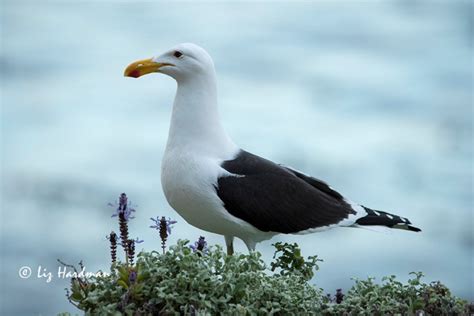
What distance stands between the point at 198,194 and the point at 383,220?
7.02 feet

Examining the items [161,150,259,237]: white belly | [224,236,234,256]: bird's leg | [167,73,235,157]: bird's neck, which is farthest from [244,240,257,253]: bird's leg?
[167,73,235,157]: bird's neck

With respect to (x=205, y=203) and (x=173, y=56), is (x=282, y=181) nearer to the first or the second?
(x=205, y=203)

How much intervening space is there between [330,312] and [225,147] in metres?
2.27

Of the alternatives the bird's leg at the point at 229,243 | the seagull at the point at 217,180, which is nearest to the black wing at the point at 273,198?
the seagull at the point at 217,180

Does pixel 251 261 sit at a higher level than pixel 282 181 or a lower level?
lower

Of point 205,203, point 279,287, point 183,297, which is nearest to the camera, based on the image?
point 183,297

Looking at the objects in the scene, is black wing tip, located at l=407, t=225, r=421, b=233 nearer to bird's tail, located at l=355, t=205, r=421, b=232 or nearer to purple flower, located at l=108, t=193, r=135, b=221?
bird's tail, located at l=355, t=205, r=421, b=232

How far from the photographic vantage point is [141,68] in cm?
759

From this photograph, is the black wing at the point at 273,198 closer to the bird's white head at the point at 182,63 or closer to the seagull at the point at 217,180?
the seagull at the point at 217,180

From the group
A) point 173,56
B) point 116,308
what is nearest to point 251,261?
point 116,308

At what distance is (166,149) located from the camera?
7.52 metres

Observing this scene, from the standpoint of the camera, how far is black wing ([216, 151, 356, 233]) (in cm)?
716

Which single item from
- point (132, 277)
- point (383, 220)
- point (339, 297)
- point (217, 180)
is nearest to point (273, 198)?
point (217, 180)

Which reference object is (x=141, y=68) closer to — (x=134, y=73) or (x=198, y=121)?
(x=134, y=73)
